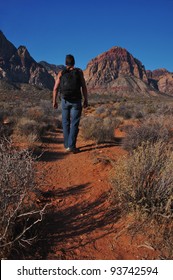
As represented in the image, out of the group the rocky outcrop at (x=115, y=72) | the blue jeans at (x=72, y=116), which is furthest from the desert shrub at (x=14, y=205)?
the rocky outcrop at (x=115, y=72)

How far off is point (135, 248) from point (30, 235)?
1.07 metres

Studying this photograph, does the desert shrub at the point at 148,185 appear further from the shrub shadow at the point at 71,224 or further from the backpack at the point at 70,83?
the backpack at the point at 70,83

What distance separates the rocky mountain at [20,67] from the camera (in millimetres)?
99688

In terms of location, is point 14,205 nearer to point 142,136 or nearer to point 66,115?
point 66,115

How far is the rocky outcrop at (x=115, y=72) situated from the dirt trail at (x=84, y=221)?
12064 cm

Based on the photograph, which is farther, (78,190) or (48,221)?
(78,190)

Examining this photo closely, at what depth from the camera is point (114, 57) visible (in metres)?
173

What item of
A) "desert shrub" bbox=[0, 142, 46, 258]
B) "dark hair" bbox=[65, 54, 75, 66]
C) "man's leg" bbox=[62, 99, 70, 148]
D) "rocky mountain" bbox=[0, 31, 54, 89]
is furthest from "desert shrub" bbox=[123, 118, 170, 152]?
"rocky mountain" bbox=[0, 31, 54, 89]

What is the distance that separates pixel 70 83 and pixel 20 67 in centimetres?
11395

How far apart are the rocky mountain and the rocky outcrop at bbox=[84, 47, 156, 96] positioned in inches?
1131

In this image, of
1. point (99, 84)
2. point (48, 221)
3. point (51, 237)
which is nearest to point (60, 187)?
point (48, 221)

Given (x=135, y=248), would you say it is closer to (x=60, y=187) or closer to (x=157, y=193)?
(x=157, y=193)

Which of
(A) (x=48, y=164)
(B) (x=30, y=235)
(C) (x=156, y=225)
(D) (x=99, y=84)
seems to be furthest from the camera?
(D) (x=99, y=84)

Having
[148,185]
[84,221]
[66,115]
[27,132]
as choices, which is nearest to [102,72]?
[27,132]
